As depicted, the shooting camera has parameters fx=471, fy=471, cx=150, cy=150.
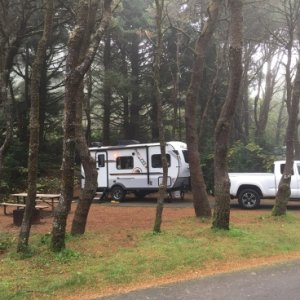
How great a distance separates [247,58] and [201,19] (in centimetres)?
526

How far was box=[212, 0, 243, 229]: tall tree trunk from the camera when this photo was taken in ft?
34.2

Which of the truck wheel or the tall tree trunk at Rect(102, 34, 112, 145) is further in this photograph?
the tall tree trunk at Rect(102, 34, 112, 145)

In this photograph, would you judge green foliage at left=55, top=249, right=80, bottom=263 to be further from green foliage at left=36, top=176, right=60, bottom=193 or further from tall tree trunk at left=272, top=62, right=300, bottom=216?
green foliage at left=36, top=176, right=60, bottom=193

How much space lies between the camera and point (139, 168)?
2105 cm

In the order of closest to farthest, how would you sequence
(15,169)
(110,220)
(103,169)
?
(110,220)
(103,169)
(15,169)

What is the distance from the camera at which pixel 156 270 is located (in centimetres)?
766

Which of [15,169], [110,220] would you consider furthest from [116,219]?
[15,169]

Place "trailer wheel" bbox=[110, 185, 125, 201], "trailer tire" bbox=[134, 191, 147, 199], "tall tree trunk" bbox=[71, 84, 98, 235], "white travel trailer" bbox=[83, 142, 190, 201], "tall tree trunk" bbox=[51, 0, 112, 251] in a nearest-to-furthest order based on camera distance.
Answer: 1. "tall tree trunk" bbox=[51, 0, 112, 251]
2. "tall tree trunk" bbox=[71, 84, 98, 235]
3. "white travel trailer" bbox=[83, 142, 190, 201]
4. "trailer wheel" bbox=[110, 185, 125, 201]
5. "trailer tire" bbox=[134, 191, 147, 199]

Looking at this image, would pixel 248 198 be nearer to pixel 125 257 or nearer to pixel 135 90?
pixel 125 257

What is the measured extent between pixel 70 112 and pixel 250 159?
17205 millimetres

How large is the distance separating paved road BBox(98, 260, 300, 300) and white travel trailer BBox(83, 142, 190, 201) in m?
12.5

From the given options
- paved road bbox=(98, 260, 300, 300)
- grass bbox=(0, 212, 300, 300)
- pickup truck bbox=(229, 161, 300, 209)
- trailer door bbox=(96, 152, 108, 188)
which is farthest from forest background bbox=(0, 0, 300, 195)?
paved road bbox=(98, 260, 300, 300)

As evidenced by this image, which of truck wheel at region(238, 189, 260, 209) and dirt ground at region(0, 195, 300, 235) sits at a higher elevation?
truck wheel at region(238, 189, 260, 209)

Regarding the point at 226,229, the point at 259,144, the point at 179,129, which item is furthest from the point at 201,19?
the point at 226,229
